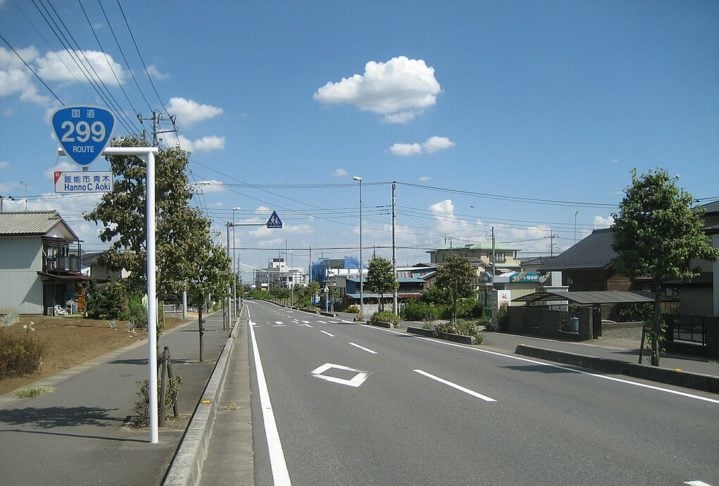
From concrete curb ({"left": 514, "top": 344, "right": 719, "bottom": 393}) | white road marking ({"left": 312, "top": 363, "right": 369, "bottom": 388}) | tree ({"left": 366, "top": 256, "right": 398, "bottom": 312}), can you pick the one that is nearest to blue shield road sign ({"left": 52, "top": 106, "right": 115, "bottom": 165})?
white road marking ({"left": 312, "top": 363, "right": 369, "bottom": 388})

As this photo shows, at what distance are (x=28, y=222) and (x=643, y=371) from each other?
131 ft

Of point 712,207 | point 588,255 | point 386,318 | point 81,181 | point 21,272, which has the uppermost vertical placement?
point 712,207

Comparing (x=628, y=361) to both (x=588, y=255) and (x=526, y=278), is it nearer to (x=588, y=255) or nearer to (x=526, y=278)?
(x=588, y=255)

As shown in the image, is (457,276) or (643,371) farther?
(457,276)

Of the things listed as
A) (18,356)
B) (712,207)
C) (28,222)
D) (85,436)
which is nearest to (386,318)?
(712,207)

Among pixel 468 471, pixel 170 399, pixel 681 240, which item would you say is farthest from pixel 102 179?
pixel 681 240

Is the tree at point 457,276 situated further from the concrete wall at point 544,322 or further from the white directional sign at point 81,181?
the white directional sign at point 81,181

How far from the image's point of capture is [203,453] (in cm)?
702

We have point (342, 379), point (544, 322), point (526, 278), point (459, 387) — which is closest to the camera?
point (459, 387)

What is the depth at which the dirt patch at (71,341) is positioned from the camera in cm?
1468

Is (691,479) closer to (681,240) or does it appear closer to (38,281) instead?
(681,240)

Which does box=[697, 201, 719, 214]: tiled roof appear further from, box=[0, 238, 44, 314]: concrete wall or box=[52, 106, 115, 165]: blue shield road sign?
box=[0, 238, 44, 314]: concrete wall

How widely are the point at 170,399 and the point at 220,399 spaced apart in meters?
2.68

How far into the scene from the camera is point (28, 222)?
40.7m
